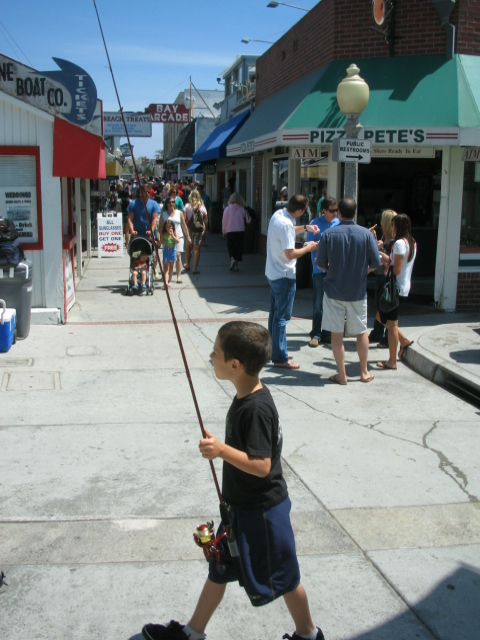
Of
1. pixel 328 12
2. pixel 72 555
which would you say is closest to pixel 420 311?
pixel 328 12

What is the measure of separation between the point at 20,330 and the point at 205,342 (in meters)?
2.30

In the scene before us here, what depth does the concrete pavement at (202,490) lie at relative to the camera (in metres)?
3.40

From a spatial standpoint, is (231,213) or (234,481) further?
(231,213)

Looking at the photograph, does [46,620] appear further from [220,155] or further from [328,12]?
[220,155]

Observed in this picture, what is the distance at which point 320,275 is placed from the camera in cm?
869

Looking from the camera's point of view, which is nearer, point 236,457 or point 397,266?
point 236,457

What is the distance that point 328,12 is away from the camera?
11.5m

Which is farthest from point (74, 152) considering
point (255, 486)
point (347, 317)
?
point (255, 486)

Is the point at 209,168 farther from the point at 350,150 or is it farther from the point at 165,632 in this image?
the point at 165,632

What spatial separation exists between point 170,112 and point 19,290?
91.5 feet

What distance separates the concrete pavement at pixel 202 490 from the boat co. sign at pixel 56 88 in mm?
2949

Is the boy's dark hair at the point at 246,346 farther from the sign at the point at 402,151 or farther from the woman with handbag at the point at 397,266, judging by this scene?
the sign at the point at 402,151

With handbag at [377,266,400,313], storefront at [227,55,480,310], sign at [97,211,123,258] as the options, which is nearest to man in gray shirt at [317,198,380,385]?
handbag at [377,266,400,313]

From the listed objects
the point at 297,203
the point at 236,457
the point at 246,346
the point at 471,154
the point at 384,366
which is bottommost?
the point at 384,366
